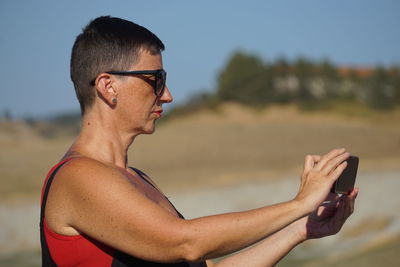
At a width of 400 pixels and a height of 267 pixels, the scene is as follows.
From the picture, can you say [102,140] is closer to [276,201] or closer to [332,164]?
[332,164]

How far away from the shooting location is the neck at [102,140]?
227 cm

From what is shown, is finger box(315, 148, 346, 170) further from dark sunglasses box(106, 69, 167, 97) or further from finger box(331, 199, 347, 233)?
dark sunglasses box(106, 69, 167, 97)

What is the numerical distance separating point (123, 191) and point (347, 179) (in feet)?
2.59

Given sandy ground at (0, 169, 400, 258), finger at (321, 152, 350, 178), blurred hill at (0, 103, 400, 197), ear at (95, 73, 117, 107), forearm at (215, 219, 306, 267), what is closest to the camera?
finger at (321, 152, 350, 178)

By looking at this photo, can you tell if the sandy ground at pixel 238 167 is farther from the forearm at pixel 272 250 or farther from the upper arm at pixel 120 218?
the upper arm at pixel 120 218

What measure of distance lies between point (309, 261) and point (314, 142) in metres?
25.7

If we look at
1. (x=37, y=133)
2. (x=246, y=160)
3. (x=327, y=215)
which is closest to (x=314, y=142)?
(x=246, y=160)

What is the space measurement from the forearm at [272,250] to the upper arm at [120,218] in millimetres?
627

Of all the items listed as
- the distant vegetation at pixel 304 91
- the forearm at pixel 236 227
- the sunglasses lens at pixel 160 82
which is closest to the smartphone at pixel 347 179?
the forearm at pixel 236 227

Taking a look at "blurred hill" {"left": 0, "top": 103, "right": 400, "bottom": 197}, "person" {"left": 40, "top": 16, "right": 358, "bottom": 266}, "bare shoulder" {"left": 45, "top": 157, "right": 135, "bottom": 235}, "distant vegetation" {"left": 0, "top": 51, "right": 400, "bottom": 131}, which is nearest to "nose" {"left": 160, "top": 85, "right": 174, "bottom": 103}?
"person" {"left": 40, "top": 16, "right": 358, "bottom": 266}

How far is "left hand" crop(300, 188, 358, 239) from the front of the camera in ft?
7.94

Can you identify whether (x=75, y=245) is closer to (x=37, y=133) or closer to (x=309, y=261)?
(x=309, y=261)

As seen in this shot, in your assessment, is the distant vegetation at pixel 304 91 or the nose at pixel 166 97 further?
A: the distant vegetation at pixel 304 91

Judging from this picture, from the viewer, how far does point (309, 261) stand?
32.0ft
